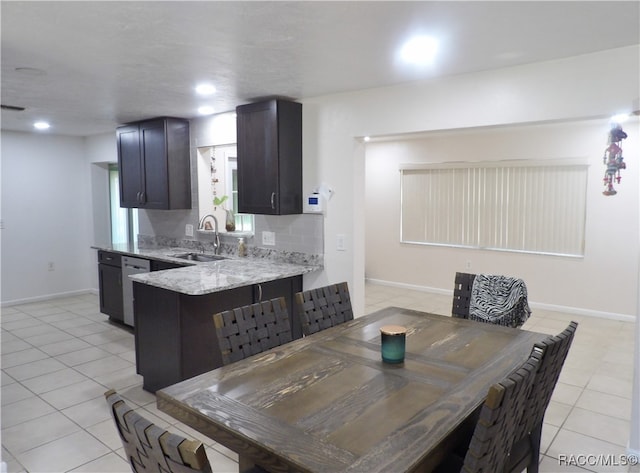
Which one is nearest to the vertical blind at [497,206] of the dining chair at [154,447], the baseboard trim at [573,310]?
the baseboard trim at [573,310]

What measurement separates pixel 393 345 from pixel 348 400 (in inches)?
15.6

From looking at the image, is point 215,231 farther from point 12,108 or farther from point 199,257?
point 12,108

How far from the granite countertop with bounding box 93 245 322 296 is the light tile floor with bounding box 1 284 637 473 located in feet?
2.89

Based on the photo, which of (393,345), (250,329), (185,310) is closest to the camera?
(393,345)

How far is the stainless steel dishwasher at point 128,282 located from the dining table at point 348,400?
9.90 feet

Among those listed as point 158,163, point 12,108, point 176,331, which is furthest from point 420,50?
point 12,108

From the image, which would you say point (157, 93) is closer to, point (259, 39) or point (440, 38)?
point (259, 39)

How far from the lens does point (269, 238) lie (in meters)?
4.31

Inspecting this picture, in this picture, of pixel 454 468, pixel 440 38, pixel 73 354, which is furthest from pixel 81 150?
pixel 454 468

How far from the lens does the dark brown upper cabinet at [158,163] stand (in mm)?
4777

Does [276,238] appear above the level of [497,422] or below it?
above

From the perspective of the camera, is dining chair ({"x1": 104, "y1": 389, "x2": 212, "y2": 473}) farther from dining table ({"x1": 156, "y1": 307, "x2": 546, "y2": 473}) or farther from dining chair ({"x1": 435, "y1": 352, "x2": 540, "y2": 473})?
dining chair ({"x1": 435, "y1": 352, "x2": 540, "y2": 473})

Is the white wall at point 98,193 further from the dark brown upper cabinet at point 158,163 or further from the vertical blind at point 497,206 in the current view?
the vertical blind at point 497,206

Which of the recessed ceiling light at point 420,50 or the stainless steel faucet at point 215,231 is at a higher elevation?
the recessed ceiling light at point 420,50
